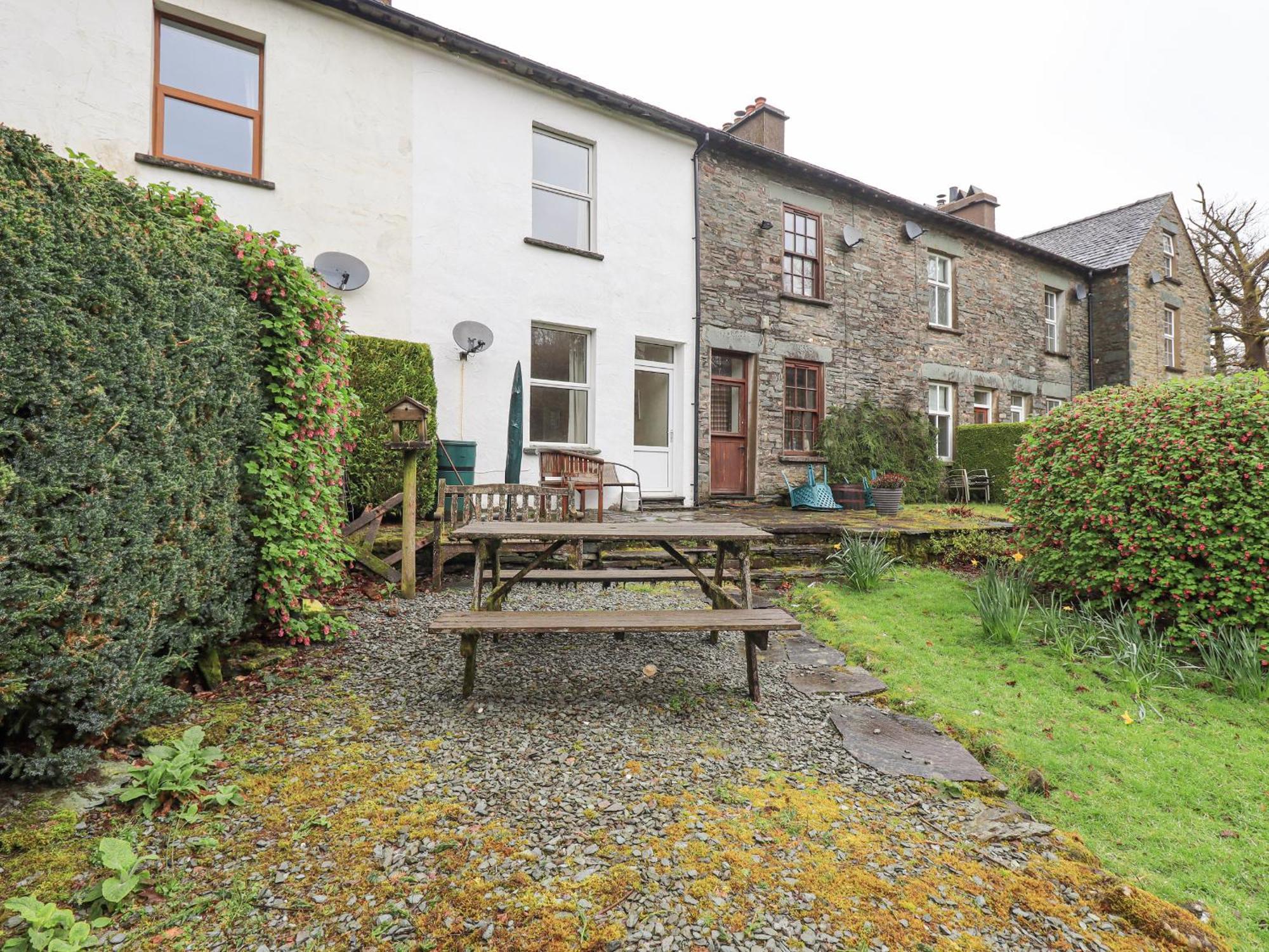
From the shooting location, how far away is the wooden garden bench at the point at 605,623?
111 inches

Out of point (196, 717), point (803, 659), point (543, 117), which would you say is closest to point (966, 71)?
point (543, 117)

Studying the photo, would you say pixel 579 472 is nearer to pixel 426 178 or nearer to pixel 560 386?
pixel 560 386

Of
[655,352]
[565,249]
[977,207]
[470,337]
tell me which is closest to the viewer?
[470,337]

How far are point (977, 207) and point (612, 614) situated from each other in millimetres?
16627

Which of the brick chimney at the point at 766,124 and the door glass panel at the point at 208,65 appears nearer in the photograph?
the door glass panel at the point at 208,65

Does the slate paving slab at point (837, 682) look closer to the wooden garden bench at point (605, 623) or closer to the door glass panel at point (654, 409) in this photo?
the wooden garden bench at point (605, 623)

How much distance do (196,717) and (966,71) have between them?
19062 millimetres

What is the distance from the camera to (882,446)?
1140 cm

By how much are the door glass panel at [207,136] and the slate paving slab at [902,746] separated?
817cm

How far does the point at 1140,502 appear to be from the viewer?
427 cm

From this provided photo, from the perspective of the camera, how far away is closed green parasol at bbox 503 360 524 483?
24.7 ft

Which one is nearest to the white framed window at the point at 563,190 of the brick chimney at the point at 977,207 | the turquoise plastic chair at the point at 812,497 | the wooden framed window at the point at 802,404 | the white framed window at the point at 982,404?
the wooden framed window at the point at 802,404

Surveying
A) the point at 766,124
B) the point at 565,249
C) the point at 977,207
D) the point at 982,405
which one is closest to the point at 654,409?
the point at 565,249

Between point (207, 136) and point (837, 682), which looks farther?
point (207, 136)
